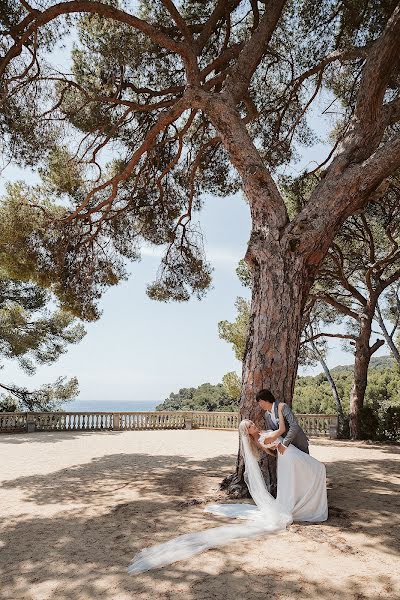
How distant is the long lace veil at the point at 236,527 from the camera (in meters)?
3.90

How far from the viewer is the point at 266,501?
5164mm

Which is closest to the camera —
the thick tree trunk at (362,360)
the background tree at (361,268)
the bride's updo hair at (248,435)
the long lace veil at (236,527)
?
the long lace veil at (236,527)

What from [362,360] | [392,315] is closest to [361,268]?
[362,360]

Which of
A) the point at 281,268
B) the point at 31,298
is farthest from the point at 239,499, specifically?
the point at 31,298

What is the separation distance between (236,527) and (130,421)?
14893mm

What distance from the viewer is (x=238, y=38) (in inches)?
414

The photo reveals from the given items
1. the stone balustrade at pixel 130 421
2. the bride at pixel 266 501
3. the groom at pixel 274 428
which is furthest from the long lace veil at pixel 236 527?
the stone balustrade at pixel 130 421

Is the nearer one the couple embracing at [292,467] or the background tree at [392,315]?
the couple embracing at [292,467]

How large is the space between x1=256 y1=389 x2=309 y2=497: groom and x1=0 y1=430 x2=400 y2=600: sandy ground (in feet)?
2.39

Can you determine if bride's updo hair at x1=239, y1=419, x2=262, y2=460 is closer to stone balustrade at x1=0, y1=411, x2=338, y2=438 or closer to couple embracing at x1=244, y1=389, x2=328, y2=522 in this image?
couple embracing at x1=244, y1=389, x2=328, y2=522

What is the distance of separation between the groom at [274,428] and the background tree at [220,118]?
14.6 inches

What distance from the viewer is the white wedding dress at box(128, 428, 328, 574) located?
4438 millimetres

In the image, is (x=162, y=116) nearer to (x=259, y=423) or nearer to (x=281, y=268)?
(x=281, y=268)

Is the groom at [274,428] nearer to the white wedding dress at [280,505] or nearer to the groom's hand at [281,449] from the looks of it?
the groom's hand at [281,449]
